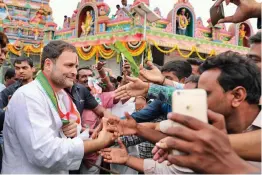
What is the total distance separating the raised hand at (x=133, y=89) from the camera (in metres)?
2.04

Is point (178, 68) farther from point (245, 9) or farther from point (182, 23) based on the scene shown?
point (182, 23)

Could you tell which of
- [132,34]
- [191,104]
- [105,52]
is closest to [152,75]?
[191,104]

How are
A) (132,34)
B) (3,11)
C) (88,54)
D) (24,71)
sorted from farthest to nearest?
(3,11) < (88,54) < (132,34) < (24,71)

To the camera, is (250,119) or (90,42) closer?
(250,119)

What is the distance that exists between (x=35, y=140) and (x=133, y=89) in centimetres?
66

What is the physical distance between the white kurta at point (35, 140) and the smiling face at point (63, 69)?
8.0 inches

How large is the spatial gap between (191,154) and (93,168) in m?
2.31

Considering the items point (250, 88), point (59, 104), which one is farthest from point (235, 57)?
point (59, 104)

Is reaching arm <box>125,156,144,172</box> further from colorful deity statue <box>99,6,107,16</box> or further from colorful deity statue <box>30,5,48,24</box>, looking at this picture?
colorful deity statue <box>30,5,48,24</box>

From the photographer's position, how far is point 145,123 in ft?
6.99

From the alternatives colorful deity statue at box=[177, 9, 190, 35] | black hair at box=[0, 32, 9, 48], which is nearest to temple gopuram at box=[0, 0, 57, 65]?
colorful deity statue at box=[177, 9, 190, 35]

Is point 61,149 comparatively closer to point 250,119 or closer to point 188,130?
point 250,119

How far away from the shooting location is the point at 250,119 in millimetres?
1263

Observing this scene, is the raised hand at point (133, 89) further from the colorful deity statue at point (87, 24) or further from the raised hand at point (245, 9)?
the colorful deity statue at point (87, 24)
